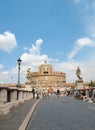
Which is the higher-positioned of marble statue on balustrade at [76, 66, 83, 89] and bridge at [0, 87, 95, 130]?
marble statue on balustrade at [76, 66, 83, 89]

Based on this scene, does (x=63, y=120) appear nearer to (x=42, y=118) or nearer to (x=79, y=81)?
(x=42, y=118)

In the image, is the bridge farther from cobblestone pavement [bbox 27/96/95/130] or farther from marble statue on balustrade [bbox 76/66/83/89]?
marble statue on balustrade [bbox 76/66/83/89]

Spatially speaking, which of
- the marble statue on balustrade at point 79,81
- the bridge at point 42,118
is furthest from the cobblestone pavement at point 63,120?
the marble statue on balustrade at point 79,81

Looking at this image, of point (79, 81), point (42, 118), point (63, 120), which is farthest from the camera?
point (79, 81)

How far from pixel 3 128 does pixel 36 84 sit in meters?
184

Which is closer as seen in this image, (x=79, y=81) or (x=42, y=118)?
(x=42, y=118)

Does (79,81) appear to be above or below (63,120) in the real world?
above

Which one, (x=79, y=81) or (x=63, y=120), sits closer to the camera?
(x=63, y=120)

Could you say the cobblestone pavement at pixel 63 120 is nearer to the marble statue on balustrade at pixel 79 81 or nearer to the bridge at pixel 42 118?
the bridge at pixel 42 118

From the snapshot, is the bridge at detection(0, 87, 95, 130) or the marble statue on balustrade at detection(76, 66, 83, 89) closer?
the bridge at detection(0, 87, 95, 130)

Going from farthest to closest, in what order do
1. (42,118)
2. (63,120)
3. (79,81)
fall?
(79,81), (42,118), (63,120)

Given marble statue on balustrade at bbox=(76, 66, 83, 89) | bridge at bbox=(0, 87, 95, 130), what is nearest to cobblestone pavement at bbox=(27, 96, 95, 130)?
bridge at bbox=(0, 87, 95, 130)

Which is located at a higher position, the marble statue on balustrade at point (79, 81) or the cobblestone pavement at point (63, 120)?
the marble statue on balustrade at point (79, 81)

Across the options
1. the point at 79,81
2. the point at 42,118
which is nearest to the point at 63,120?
the point at 42,118
